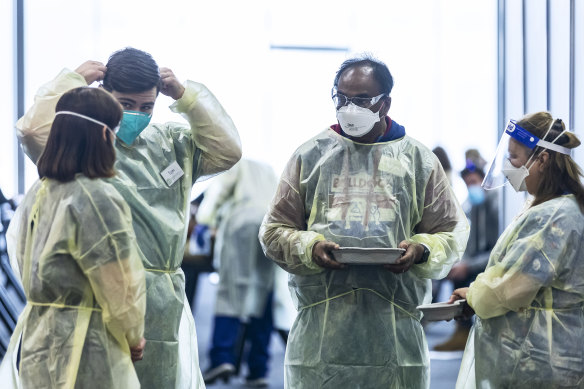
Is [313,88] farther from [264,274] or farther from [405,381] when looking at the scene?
[405,381]

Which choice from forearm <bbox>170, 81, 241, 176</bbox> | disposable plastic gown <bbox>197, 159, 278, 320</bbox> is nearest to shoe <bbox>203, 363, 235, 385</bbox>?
disposable plastic gown <bbox>197, 159, 278, 320</bbox>

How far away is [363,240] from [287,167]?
1.14 ft

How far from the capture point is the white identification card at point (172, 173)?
8.80 feet

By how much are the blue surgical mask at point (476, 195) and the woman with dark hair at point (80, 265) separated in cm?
408

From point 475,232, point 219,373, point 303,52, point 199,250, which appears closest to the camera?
point 219,373

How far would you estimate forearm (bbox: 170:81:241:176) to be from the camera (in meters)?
2.81

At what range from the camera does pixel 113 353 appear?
2170mm

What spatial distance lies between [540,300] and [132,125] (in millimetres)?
1245

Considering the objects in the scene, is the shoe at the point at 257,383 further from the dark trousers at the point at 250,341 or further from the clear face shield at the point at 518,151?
the clear face shield at the point at 518,151

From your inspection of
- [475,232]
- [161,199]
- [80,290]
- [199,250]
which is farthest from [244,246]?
[80,290]

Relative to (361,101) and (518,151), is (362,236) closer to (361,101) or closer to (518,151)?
(361,101)

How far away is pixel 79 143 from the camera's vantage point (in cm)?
215

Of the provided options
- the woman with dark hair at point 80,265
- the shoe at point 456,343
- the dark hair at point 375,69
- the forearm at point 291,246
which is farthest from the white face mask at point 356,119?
the shoe at point 456,343

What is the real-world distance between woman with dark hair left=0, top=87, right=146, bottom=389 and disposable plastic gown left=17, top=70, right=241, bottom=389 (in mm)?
415
